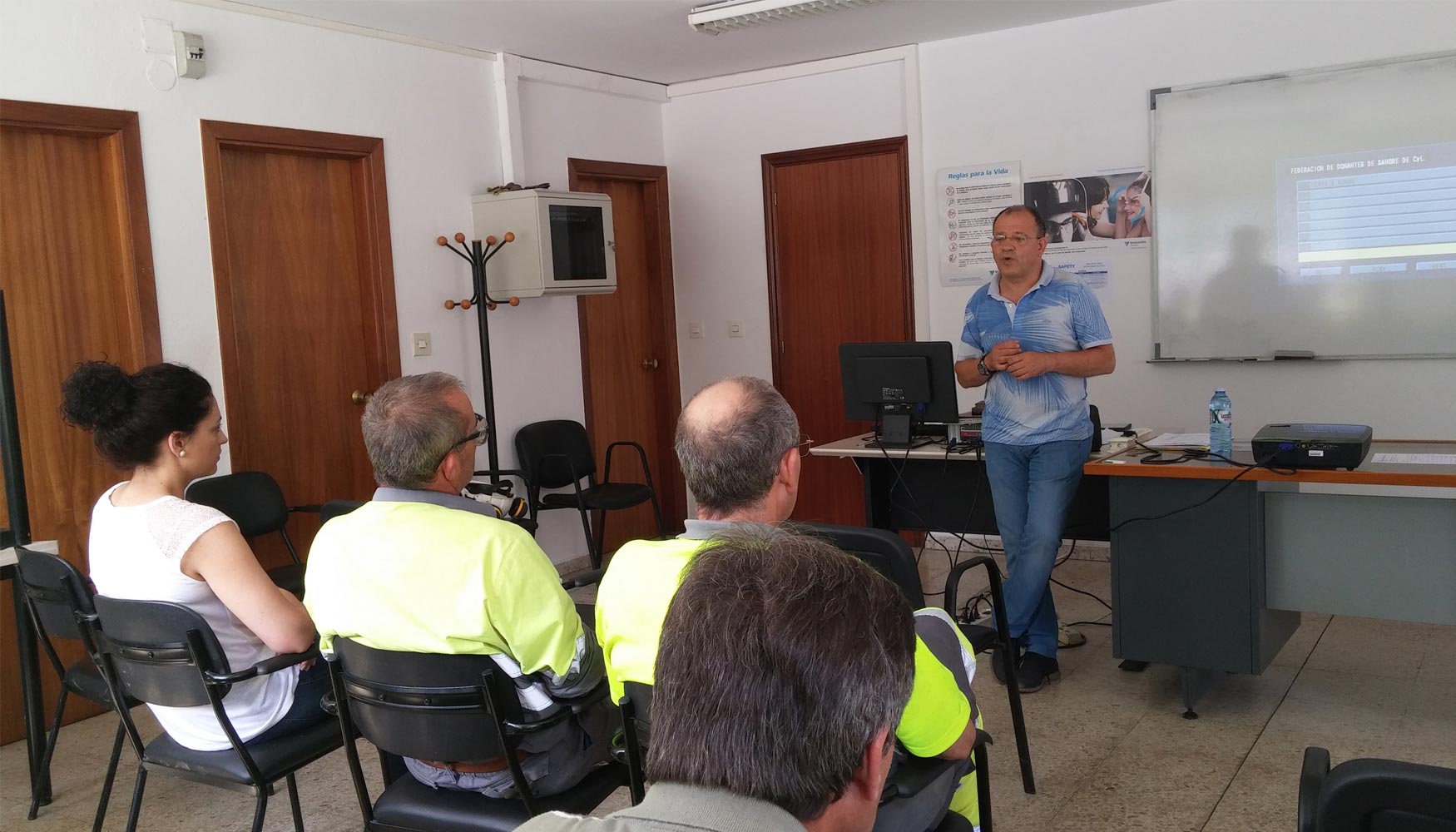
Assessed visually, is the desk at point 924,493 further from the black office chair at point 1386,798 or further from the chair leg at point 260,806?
the black office chair at point 1386,798

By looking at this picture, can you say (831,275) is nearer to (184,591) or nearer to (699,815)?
(184,591)

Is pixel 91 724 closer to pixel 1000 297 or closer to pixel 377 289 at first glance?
pixel 377 289

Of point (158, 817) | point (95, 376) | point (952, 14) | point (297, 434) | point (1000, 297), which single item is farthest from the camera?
point (952, 14)

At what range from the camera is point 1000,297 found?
3756mm

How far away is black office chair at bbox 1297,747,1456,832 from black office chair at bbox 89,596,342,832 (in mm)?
1904

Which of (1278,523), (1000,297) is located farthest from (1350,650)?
(1000,297)

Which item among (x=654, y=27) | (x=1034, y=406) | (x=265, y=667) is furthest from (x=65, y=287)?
(x=1034, y=406)

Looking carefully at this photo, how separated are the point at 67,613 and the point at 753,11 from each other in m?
3.45

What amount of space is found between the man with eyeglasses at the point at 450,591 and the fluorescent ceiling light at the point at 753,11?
10.2ft

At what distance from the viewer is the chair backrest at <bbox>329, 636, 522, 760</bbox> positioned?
1.89 m

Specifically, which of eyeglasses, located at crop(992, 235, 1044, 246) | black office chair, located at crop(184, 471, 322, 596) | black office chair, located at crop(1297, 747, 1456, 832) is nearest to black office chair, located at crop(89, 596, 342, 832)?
black office chair, located at crop(184, 471, 322, 596)

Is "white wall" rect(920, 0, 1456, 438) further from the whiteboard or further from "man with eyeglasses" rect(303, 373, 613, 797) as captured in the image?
"man with eyeglasses" rect(303, 373, 613, 797)

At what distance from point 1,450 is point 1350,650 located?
14.6ft

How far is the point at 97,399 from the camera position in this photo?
2.48 meters
